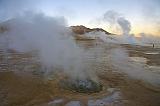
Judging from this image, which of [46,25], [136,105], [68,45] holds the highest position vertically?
[46,25]

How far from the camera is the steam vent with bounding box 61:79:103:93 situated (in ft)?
26.7

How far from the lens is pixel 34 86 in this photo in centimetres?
823

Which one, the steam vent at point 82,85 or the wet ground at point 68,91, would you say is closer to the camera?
the wet ground at point 68,91

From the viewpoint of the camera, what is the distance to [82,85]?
27.8 ft

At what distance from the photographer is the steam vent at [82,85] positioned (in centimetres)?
814

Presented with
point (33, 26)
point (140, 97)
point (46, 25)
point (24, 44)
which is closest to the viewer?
point (140, 97)

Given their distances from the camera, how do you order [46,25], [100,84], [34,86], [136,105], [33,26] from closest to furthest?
[136,105] → [34,86] → [100,84] → [46,25] → [33,26]

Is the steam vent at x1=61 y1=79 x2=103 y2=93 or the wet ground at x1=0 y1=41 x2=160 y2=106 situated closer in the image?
the wet ground at x1=0 y1=41 x2=160 y2=106

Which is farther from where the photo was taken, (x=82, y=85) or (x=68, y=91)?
(x=82, y=85)

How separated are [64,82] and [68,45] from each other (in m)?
6.70

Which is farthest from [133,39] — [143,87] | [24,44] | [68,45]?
[143,87]

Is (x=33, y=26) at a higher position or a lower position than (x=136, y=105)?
higher

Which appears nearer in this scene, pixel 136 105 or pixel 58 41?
pixel 136 105

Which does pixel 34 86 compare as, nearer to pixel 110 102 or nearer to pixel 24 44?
pixel 110 102
